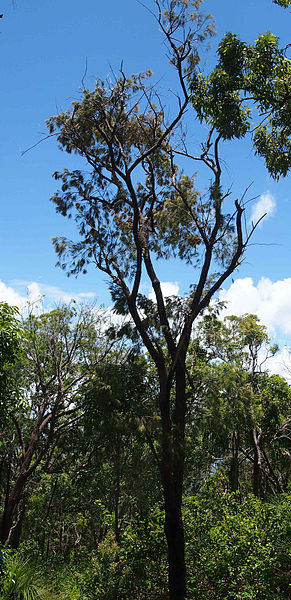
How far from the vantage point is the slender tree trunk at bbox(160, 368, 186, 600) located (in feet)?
23.7

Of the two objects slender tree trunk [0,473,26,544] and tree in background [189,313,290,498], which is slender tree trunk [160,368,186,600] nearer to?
tree in background [189,313,290,498]

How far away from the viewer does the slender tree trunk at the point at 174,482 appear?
7.23 meters

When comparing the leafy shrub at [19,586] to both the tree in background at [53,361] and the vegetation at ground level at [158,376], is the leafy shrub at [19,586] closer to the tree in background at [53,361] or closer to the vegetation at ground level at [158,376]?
the vegetation at ground level at [158,376]

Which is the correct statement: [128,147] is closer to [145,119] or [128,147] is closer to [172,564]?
[145,119]

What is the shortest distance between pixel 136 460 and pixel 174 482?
156 inches

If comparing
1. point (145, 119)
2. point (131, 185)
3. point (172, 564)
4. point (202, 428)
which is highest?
point (145, 119)

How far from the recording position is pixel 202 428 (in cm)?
1014

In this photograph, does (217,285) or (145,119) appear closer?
(217,285)

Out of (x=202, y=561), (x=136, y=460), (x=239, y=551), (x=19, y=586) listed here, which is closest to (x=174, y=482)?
(x=202, y=561)

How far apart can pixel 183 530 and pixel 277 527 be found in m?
1.63

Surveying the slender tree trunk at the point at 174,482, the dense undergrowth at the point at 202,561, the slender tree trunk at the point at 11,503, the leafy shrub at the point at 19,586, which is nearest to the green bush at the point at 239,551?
the dense undergrowth at the point at 202,561

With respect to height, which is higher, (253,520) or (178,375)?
(178,375)

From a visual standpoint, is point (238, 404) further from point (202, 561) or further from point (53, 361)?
point (53, 361)

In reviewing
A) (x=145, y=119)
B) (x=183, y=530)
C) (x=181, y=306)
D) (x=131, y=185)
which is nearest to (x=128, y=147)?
(x=145, y=119)
